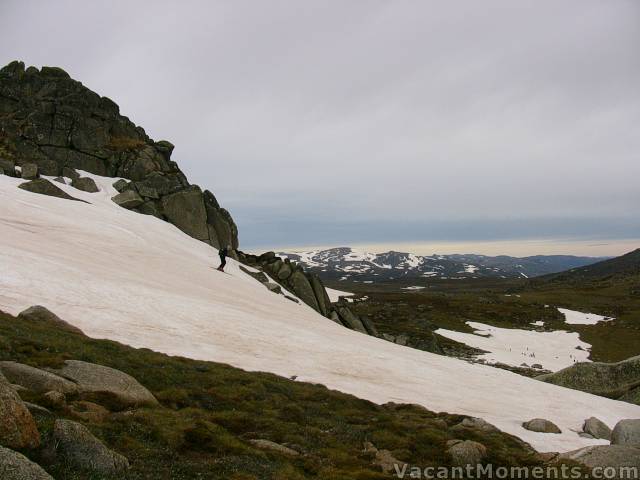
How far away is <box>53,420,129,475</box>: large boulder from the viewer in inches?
400

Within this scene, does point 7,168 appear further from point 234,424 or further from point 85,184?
point 234,424

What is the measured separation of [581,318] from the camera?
114 metres

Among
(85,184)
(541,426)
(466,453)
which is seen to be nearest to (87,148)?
(85,184)

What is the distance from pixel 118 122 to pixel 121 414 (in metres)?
89.9

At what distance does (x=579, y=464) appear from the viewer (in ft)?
56.5

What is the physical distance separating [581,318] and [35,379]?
127507 mm

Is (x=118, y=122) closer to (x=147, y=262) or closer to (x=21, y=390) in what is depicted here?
(x=147, y=262)

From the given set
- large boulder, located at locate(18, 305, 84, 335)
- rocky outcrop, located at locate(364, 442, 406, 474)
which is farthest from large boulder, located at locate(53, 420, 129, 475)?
large boulder, located at locate(18, 305, 84, 335)

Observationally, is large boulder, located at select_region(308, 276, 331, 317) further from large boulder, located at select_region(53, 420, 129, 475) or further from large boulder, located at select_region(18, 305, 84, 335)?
large boulder, located at select_region(53, 420, 129, 475)

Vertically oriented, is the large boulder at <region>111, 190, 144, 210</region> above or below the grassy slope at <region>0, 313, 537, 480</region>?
above

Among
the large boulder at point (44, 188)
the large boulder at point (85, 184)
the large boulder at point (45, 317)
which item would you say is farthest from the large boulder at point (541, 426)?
the large boulder at point (85, 184)

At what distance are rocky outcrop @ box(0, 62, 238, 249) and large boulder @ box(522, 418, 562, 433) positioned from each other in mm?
63190

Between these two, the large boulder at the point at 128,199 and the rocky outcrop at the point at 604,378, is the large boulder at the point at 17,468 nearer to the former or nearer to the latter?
the rocky outcrop at the point at 604,378

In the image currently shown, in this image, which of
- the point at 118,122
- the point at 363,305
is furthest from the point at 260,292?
the point at 363,305
